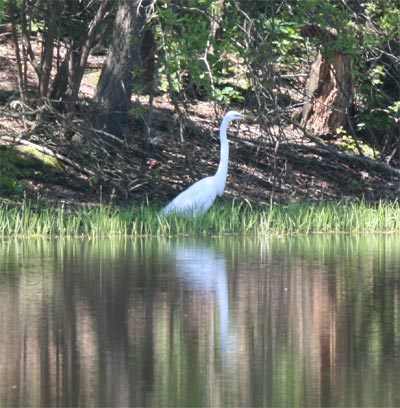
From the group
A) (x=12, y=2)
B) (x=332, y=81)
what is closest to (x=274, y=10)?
(x=12, y=2)

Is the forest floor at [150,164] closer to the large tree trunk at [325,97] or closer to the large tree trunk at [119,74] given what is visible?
the large tree trunk at [119,74]

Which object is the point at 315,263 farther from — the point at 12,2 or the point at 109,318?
the point at 12,2

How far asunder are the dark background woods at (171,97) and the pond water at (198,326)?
3.79 m

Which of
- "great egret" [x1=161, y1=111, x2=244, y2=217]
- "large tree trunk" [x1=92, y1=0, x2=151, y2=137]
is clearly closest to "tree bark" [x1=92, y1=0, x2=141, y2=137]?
"large tree trunk" [x1=92, y1=0, x2=151, y2=137]

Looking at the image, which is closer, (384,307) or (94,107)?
(384,307)

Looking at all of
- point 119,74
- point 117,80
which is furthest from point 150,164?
point 119,74

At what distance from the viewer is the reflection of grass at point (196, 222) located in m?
15.6

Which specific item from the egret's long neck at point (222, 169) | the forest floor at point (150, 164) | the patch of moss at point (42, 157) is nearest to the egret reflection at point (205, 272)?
the egret's long neck at point (222, 169)

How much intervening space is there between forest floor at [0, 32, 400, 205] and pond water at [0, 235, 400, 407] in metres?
4.49

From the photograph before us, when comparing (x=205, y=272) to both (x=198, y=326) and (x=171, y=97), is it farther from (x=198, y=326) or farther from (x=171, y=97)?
(x=171, y=97)

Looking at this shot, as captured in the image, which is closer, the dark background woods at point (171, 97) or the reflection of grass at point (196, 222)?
the reflection of grass at point (196, 222)

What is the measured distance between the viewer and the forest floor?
741 inches

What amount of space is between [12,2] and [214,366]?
11.2 metres

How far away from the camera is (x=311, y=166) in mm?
22359
